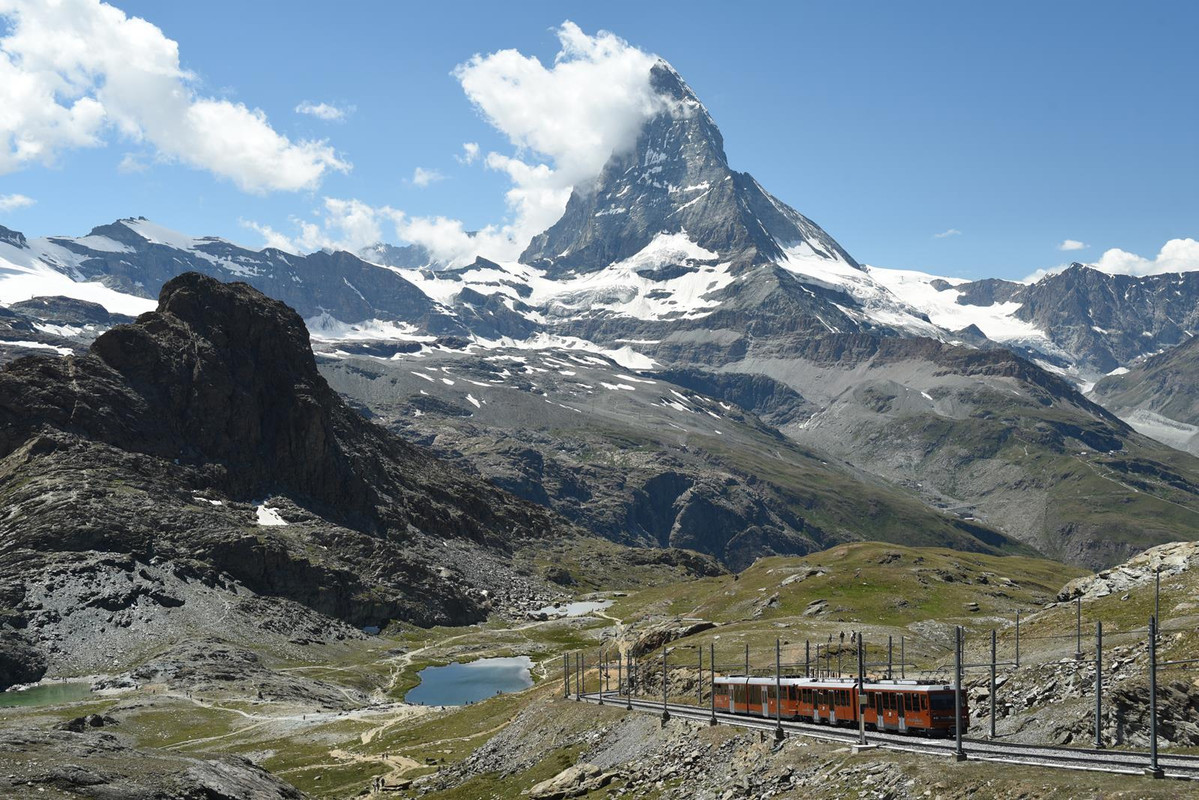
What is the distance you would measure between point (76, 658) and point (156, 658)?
1544cm

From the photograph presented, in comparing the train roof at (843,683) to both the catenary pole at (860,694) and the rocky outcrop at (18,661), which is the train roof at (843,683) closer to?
the catenary pole at (860,694)

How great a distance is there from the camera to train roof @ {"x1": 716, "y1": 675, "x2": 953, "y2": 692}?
205 feet

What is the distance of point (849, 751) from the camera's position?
185 feet

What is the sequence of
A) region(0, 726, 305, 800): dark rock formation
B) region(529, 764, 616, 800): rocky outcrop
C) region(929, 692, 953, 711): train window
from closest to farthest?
1. region(0, 726, 305, 800): dark rock formation
2. region(929, 692, 953, 711): train window
3. region(529, 764, 616, 800): rocky outcrop

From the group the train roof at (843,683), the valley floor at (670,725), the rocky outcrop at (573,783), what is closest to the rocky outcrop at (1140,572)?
the valley floor at (670,725)

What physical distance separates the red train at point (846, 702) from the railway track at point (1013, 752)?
943 millimetres

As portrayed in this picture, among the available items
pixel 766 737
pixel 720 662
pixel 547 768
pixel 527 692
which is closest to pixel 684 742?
pixel 766 737

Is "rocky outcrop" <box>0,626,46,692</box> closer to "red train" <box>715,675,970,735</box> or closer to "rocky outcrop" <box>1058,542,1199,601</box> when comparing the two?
"red train" <box>715,675,970,735</box>

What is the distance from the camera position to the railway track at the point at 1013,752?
4434 centimetres

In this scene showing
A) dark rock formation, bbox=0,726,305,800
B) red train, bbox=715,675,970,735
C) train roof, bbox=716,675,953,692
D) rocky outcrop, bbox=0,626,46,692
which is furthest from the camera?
rocky outcrop, bbox=0,626,46,692

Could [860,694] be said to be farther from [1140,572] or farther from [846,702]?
[1140,572]

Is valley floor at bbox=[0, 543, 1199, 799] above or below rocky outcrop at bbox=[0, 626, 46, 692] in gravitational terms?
above

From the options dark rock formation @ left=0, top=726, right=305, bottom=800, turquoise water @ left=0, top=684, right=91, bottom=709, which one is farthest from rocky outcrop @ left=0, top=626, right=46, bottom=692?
dark rock formation @ left=0, top=726, right=305, bottom=800

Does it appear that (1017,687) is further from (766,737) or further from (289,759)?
(289,759)
